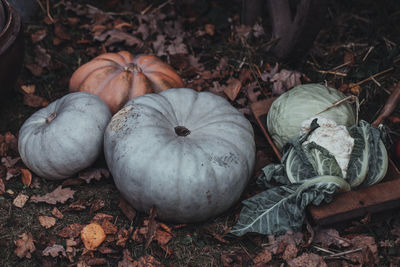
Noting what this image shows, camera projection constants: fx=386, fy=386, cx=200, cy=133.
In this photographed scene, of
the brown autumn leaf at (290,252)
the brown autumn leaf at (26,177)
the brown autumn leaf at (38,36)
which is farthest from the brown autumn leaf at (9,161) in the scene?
the brown autumn leaf at (290,252)

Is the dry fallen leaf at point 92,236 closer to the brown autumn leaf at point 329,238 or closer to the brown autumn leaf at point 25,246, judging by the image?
the brown autumn leaf at point 25,246

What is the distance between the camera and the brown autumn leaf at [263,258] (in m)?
2.59

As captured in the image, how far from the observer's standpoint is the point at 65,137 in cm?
280

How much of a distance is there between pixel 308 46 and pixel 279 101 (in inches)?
36.1

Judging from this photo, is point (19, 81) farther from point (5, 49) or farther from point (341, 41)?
point (341, 41)

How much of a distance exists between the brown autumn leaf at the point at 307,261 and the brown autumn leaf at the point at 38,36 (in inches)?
→ 131

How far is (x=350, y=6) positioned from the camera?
15.4 feet

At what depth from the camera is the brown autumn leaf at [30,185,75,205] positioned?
2.86 metres

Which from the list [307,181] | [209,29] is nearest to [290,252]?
[307,181]

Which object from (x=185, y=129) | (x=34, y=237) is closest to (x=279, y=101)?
(x=185, y=129)

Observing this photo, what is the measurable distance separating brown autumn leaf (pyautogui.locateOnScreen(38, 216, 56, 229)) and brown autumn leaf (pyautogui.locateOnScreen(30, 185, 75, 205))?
13 cm

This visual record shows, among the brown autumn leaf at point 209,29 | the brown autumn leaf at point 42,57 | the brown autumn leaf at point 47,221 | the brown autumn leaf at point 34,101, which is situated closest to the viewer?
the brown autumn leaf at point 47,221

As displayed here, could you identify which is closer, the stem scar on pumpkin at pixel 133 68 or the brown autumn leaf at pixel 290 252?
the brown autumn leaf at pixel 290 252

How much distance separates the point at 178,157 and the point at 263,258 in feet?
2.93
